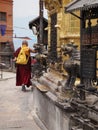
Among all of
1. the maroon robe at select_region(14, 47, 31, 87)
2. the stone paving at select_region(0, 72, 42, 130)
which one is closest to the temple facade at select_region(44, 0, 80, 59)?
the stone paving at select_region(0, 72, 42, 130)

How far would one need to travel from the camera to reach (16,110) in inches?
522

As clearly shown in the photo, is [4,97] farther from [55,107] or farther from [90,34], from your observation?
[90,34]

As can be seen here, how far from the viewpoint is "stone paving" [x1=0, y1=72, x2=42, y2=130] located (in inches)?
437

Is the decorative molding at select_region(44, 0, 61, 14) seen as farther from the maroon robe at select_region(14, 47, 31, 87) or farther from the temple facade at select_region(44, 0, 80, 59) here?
the maroon robe at select_region(14, 47, 31, 87)

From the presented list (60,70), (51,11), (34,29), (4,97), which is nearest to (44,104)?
(60,70)

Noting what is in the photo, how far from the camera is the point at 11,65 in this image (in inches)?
1336

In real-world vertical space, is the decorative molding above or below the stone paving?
above

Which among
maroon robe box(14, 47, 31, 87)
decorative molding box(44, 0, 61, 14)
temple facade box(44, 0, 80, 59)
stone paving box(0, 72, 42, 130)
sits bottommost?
stone paving box(0, 72, 42, 130)

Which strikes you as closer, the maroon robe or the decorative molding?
the decorative molding

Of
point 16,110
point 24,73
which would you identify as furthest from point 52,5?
point 24,73

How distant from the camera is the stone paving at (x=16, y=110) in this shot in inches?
437

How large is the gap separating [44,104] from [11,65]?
23536mm

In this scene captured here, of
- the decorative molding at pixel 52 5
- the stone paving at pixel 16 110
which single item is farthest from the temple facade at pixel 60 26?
the stone paving at pixel 16 110

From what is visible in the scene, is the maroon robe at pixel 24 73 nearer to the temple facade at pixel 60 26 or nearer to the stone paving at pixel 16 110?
the stone paving at pixel 16 110
